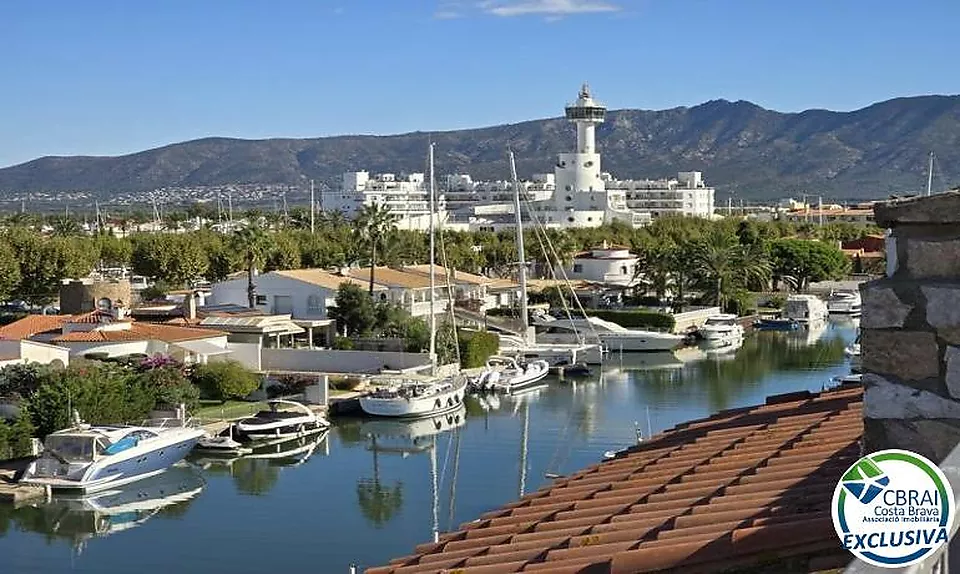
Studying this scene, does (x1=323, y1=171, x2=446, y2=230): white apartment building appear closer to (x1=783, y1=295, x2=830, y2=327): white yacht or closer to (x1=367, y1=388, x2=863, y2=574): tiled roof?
(x1=783, y1=295, x2=830, y2=327): white yacht

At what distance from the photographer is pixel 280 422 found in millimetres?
32531

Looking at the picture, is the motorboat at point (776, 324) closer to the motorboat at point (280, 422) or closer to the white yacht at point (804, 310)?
the white yacht at point (804, 310)

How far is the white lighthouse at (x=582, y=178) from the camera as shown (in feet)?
459

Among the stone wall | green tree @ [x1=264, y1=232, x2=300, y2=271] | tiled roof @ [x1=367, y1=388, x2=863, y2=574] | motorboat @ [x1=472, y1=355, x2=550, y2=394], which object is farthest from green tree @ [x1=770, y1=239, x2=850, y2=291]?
tiled roof @ [x1=367, y1=388, x2=863, y2=574]

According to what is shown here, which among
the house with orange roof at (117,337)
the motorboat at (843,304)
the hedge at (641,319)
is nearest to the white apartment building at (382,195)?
the motorboat at (843,304)

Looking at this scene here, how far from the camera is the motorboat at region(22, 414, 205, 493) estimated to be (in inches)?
1035

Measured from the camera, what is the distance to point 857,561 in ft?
6.88

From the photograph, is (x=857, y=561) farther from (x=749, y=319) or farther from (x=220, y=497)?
(x=749, y=319)

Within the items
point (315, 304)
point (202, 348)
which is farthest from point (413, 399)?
point (315, 304)

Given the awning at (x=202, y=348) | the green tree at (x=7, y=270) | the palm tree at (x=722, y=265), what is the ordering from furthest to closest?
1. the palm tree at (x=722, y=265)
2. the green tree at (x=7, y=270)
3. the awning at (x=202, y=348)

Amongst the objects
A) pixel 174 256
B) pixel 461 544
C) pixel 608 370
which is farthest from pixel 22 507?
pixel 174 256

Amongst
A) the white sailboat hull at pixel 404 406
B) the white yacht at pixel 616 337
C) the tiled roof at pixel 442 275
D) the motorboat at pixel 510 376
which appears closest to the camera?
the white sailboat hull at pixel 404 406

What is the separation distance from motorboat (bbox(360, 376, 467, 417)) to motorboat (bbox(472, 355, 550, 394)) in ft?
10.7

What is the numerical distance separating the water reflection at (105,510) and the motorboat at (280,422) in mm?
3984
